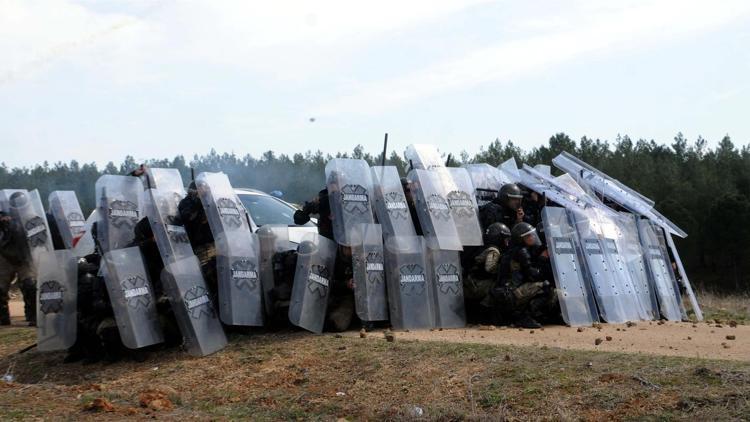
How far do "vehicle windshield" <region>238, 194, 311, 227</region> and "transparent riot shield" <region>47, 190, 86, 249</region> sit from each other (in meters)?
2.66

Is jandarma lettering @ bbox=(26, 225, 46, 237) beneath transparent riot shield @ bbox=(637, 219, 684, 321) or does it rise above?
above

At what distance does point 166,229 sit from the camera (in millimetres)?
9609

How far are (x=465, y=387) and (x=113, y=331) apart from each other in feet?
14.7

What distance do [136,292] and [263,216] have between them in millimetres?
3181

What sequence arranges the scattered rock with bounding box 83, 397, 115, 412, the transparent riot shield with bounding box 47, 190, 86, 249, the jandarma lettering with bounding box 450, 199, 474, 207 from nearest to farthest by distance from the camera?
the scattered rock with bounding box 83, 397, 115, 412 < the jandarma lettering with bounding box 450, 199, 474, 207 < the transparent riot shield with bounding box 47, 190, 86, 249

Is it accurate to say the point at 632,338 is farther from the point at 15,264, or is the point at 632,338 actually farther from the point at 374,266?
the point at 15,264

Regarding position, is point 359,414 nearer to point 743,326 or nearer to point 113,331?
point 113,331

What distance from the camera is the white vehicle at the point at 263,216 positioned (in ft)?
37.8

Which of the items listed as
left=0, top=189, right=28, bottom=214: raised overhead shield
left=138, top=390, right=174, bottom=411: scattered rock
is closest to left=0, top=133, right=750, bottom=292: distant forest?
left=0, top=189, right=28, bottom=214: raised overhead shield

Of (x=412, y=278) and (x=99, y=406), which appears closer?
(x=99, y=406)

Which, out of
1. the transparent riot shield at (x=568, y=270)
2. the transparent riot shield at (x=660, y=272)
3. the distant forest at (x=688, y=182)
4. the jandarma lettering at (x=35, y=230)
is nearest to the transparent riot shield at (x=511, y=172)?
the transparent riot shield at (x=568, y=270)

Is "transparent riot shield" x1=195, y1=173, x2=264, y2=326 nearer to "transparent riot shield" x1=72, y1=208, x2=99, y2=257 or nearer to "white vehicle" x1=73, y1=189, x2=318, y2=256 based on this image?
"white vehicle" x1=73, y1=189, x2=318, y2=256

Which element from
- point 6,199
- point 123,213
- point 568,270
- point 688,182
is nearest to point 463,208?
point 568,270

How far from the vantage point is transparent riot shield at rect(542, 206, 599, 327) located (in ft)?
32.8
